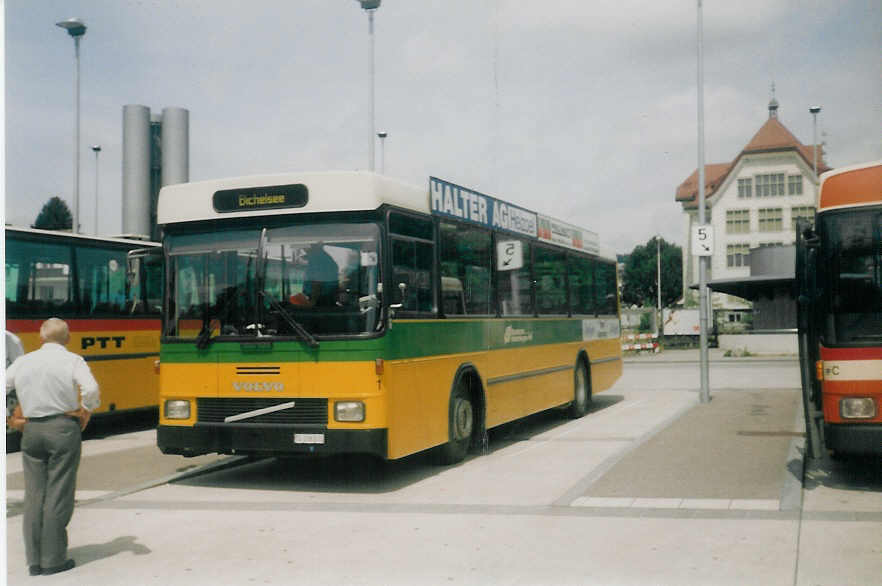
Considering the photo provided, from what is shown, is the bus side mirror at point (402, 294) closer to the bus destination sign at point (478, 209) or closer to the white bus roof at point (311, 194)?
the white bus roof at point (311, 194)

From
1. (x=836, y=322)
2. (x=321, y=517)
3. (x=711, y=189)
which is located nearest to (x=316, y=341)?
(x=321, y=517)

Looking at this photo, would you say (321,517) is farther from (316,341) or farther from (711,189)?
(711,189)

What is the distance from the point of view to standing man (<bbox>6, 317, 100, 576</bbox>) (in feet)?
21.4

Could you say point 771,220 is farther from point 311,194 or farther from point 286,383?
point 286,383

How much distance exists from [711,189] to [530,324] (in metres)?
79.9

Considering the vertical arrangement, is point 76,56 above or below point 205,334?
above

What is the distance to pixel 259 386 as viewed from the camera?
9469mm

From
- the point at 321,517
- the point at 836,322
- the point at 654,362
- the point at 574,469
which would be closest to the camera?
the point at 321,517

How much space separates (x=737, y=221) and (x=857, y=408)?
7532 cm

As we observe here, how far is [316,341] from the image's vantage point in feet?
30.5

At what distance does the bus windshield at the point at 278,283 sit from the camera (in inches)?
367

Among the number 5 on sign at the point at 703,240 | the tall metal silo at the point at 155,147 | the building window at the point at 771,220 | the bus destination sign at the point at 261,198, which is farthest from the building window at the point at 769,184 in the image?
the bus destination sign at the point at 261,198

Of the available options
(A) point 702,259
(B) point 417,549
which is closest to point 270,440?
(B) point 417,549

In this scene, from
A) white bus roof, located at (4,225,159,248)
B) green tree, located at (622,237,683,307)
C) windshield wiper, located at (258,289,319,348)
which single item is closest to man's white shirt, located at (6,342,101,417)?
windshield wiper, located at (258,289,319,348)
